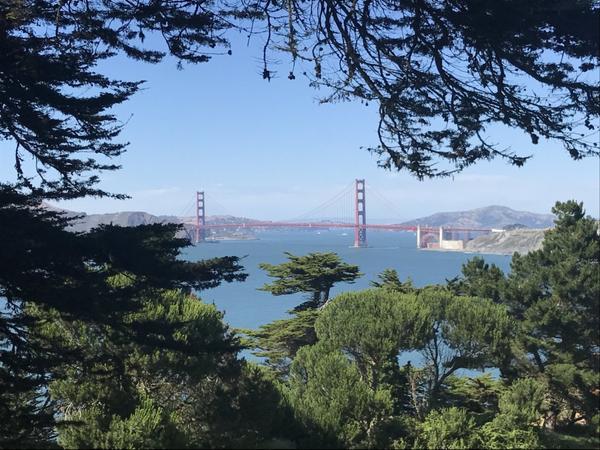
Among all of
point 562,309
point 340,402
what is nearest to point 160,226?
point 340,402

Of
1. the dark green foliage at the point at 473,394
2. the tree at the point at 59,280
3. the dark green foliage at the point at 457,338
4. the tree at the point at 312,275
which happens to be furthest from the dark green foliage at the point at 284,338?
the tree at the point at 59,280

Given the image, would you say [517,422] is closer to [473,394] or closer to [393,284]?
[473,394]

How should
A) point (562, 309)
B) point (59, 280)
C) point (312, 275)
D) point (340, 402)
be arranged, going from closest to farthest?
point (59, 280)
point (340, 402)
point (562, 309)
point (312, 275)

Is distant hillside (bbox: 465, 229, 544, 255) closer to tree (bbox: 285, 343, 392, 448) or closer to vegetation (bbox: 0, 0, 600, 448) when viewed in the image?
tree (bbox: 285, 343, 392, 448)

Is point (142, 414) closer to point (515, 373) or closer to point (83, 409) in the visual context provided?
point (83, 409)

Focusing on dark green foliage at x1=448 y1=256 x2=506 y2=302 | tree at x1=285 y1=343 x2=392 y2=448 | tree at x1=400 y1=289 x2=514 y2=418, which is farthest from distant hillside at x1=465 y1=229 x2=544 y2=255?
tree at x1=285 y1=343 x2=392 y2=448

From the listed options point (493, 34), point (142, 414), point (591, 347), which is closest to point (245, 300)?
point (591, 347)
